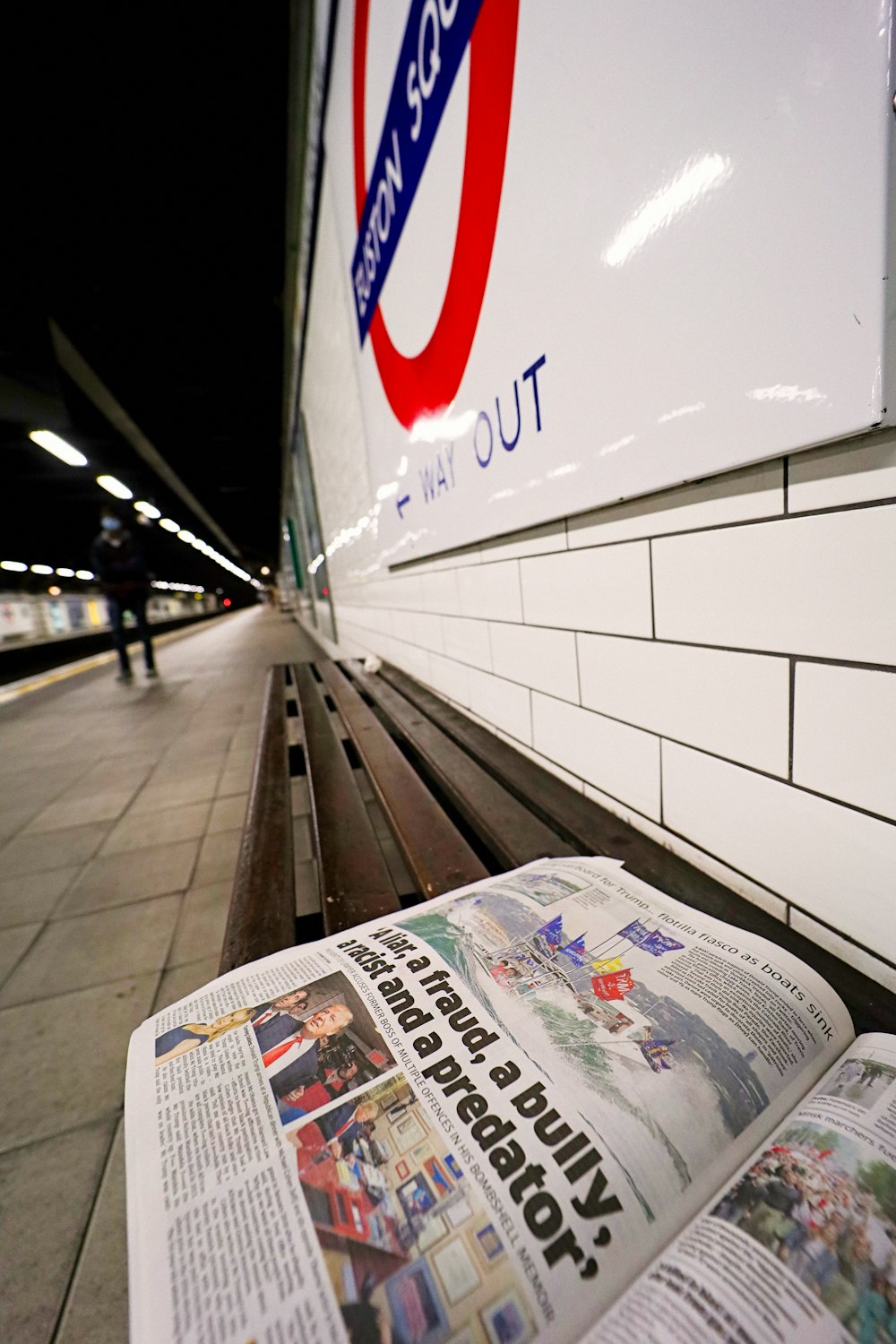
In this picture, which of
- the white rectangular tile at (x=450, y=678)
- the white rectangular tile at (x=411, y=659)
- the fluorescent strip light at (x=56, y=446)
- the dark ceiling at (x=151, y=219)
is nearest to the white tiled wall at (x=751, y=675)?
the white rectangular tile at (x=450, y=678)

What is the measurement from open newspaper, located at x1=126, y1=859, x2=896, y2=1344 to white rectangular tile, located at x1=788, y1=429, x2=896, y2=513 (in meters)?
0.46

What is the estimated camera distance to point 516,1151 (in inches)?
14.3

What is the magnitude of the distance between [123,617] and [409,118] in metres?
5.33

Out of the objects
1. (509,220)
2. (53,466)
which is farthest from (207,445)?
(509,220)

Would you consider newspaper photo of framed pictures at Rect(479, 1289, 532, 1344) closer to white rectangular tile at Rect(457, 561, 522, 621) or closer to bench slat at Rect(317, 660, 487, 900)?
bench slat at Rect(317, 660, 487, 900)

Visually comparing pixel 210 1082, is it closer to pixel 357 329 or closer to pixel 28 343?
pixel 357 329

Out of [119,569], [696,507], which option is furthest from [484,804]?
[119,569]

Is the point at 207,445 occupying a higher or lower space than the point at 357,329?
higher

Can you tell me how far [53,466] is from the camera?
30.2 ft

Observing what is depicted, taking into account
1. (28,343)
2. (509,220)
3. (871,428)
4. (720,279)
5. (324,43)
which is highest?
(28,343)

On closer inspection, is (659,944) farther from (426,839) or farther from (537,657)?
(537,657)

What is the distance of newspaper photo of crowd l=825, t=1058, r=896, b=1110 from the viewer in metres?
0.38

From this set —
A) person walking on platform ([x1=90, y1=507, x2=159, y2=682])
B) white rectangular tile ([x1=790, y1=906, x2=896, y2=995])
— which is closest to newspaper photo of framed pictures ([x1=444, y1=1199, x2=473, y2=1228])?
white rectangular tile ([x1=790, y1=906, x2=896, y2=995])

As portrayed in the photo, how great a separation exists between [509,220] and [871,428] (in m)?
0.75
